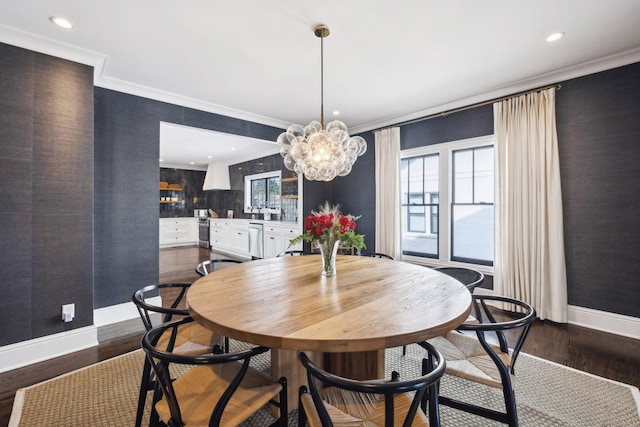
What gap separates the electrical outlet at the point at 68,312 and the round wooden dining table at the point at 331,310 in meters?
1.72

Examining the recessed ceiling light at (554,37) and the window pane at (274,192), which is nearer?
the recessed ceiling light at (554,37)

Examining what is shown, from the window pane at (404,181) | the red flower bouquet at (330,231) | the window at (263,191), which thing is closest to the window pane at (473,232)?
the window pane at (404,181)

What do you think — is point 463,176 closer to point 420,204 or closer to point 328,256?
point 420,204

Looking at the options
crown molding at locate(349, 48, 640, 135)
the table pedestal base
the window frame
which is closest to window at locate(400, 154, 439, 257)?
the window frame

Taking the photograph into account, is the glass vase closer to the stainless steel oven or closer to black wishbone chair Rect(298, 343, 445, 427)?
black wishbone chair Rect(298, 343, 445, 427)

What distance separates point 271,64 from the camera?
2.94m

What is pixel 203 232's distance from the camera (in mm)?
9289

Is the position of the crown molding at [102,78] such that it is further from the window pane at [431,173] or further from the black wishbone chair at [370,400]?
the black wishbone chair at [370,400]

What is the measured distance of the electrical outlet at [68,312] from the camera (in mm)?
2652

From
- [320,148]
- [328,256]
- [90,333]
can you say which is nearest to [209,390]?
[328,256]

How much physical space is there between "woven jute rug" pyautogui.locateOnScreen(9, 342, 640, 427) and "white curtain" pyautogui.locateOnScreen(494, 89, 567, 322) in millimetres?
1157

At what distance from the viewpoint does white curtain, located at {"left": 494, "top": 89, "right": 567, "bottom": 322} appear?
3160 mm

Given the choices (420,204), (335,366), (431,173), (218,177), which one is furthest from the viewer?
(218,177)

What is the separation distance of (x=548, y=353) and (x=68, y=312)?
14.3 ft
